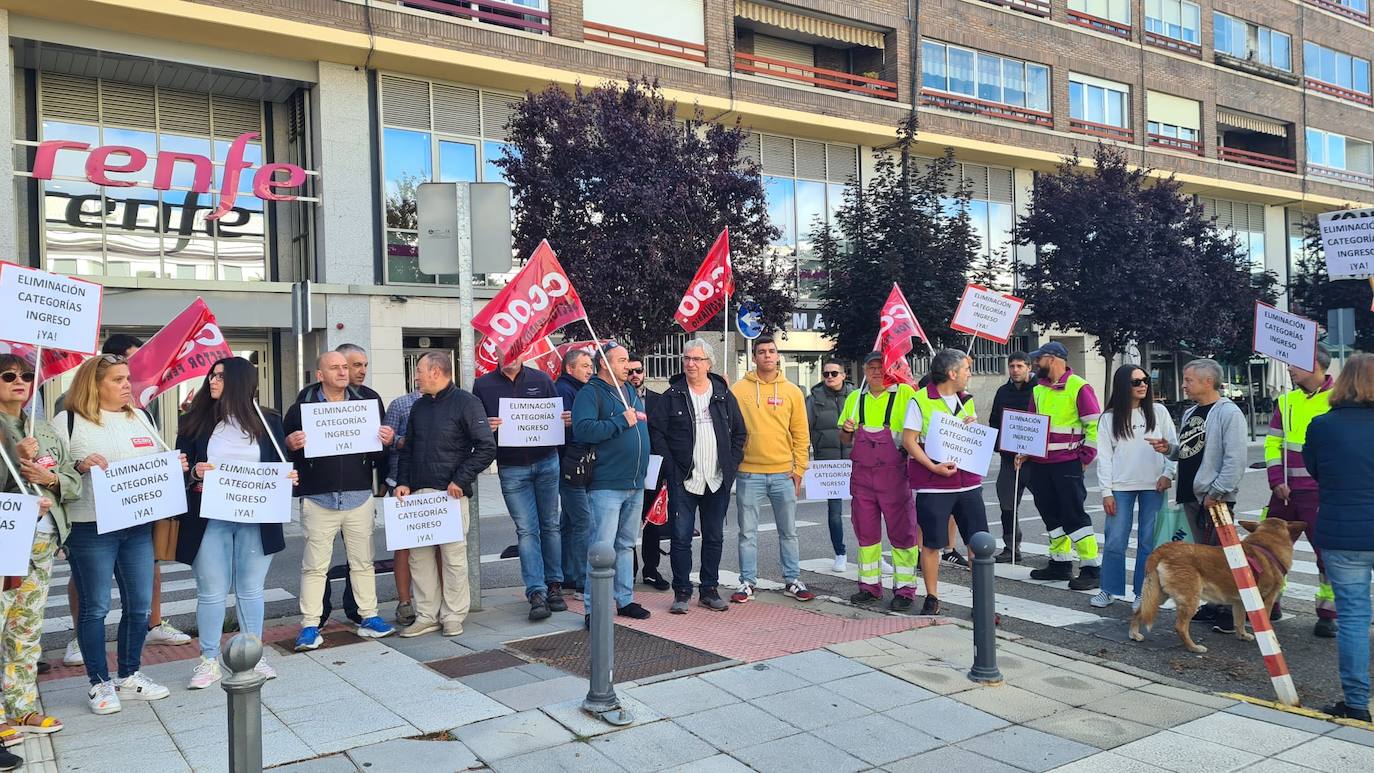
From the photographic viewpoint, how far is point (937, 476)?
707 centimetres

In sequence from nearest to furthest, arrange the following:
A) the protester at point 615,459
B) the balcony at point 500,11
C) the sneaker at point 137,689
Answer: the sneaker at point 137,689
the protester at point 615,459
the balcony at point 500,11

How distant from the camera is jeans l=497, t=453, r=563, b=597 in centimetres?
714

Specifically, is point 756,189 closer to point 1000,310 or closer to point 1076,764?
point 1000,310

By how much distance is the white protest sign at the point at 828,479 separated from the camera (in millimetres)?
8547

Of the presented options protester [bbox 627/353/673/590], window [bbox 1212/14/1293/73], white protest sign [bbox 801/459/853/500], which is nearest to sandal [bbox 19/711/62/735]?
protester [bbox 627/353/673/590]

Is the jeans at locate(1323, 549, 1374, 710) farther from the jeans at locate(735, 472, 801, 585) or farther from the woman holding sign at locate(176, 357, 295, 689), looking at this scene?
the woman holding sign at locate(176, 357, 295, 689)

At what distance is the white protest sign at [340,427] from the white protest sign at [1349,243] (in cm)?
693

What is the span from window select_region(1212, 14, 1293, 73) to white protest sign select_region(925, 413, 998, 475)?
32.2 meters

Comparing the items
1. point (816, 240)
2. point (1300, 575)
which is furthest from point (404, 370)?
point (1300, 575)

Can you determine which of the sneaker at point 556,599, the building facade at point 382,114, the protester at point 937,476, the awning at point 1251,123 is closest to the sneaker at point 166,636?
the sneaker at point 556,599

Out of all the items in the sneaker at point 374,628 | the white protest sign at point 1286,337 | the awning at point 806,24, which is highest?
the awning at point 806,24

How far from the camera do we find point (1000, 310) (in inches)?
374

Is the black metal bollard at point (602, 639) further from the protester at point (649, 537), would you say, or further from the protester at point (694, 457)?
the protester at point (649, 537)

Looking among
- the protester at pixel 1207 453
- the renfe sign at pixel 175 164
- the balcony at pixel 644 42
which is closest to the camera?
the protester at pixel 1207 453
